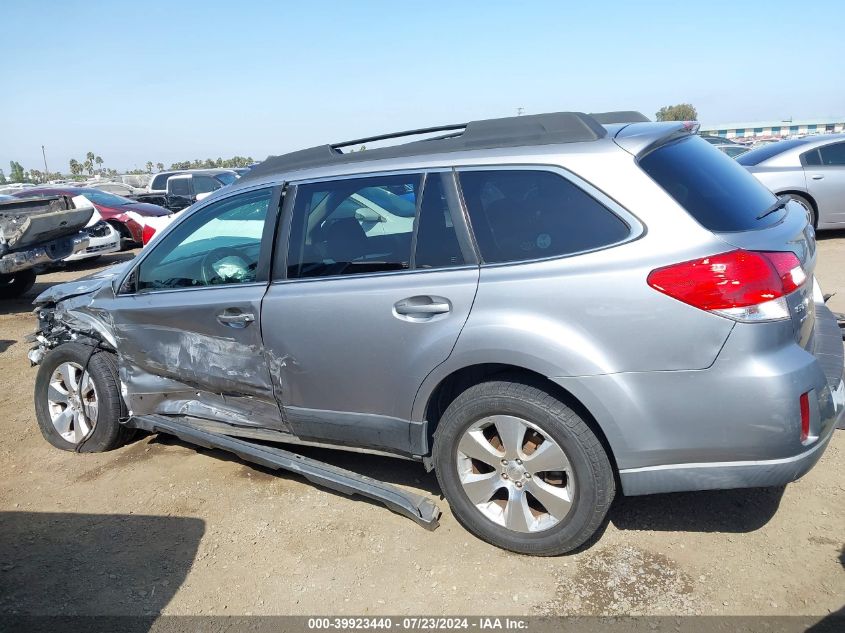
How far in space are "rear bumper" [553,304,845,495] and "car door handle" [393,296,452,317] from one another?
0.63m

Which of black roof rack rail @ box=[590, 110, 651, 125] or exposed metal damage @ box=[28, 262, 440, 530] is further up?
black roof rack rail @ box=[590, 110, 651, 125]

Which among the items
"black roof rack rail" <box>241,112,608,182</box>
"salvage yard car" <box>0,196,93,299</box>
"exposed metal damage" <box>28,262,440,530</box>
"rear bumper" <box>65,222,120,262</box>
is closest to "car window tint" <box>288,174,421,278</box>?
"black roof rack rail" <box>241,112,608,182</box>

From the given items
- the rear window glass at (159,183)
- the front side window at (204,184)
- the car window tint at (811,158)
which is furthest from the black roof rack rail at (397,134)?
the rear window glass at (159,183)

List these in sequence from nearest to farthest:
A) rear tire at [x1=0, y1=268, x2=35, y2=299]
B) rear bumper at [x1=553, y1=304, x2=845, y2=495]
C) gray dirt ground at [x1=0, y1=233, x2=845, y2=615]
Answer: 1. rear bumper at [x1=553, y1=304, x2=845, y2=495]
2. gray dirt ground at [x1=0, y1=233, x2=845, y2=615]
3. rear tire at [x1=0, y1=268, x2=35, y2=299]

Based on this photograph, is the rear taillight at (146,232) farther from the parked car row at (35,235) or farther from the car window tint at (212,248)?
the car window tint at (212,248)

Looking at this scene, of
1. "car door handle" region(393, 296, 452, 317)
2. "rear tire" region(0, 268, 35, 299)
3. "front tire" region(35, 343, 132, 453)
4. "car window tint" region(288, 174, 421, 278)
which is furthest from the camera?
"rear tire" region(0, 268, 35, 299)

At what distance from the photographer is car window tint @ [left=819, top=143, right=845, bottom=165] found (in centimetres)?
923

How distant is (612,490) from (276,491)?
1987 mm

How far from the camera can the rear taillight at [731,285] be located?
2504mm

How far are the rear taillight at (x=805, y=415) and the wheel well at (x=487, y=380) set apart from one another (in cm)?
71

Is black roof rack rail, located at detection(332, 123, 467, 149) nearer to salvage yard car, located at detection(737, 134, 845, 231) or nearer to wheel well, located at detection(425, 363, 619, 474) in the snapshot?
wheel well, located at detection(425, 363, 619, 474)

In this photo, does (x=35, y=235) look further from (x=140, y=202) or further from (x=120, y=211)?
(x=140, y=202)

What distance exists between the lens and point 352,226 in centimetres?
349

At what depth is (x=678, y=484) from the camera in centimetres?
271
